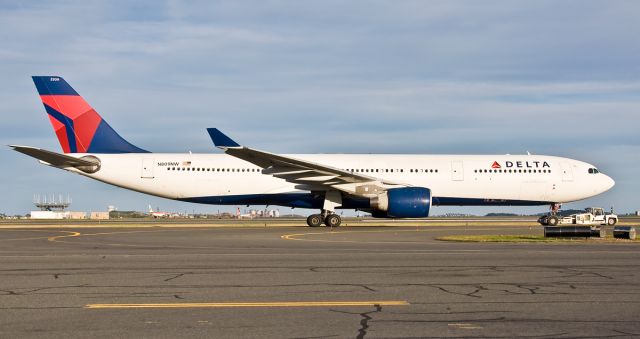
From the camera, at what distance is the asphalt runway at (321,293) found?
7.97 meters

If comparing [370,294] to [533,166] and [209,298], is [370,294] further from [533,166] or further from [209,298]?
[533,166]

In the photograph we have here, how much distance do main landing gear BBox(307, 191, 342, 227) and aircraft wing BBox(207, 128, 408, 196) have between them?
0.51 metres

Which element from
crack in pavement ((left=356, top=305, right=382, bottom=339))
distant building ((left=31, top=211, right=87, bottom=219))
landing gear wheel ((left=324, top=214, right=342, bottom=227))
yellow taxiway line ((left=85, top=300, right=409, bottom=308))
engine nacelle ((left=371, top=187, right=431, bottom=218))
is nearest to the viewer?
crack in pavement ((left=356, top=305, right=382, bottom=339))

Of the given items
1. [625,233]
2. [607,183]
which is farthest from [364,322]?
[607,183]

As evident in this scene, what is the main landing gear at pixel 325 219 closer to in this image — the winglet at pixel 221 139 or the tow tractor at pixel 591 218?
the winglet at pixel 221 139

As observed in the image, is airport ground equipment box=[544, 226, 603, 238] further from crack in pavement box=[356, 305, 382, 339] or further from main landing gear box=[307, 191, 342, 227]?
crack in pavement box=[356, 305, 382, 339]

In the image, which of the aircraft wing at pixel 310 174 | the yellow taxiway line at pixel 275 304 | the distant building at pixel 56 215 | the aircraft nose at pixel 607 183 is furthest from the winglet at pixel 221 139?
the distant building at pixel 56 215

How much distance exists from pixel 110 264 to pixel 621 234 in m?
16.9

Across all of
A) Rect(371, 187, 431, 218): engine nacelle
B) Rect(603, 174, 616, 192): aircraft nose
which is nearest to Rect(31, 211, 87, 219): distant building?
Rect(371, 187, 431, 218): engine nacelle

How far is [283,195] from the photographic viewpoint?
122 feet

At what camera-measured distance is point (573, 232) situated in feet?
81.4

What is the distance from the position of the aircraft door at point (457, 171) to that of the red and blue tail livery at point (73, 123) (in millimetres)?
16393

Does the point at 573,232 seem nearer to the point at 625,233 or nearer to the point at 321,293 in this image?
the point at 625,233

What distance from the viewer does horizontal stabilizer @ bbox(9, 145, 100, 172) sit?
114 ft
